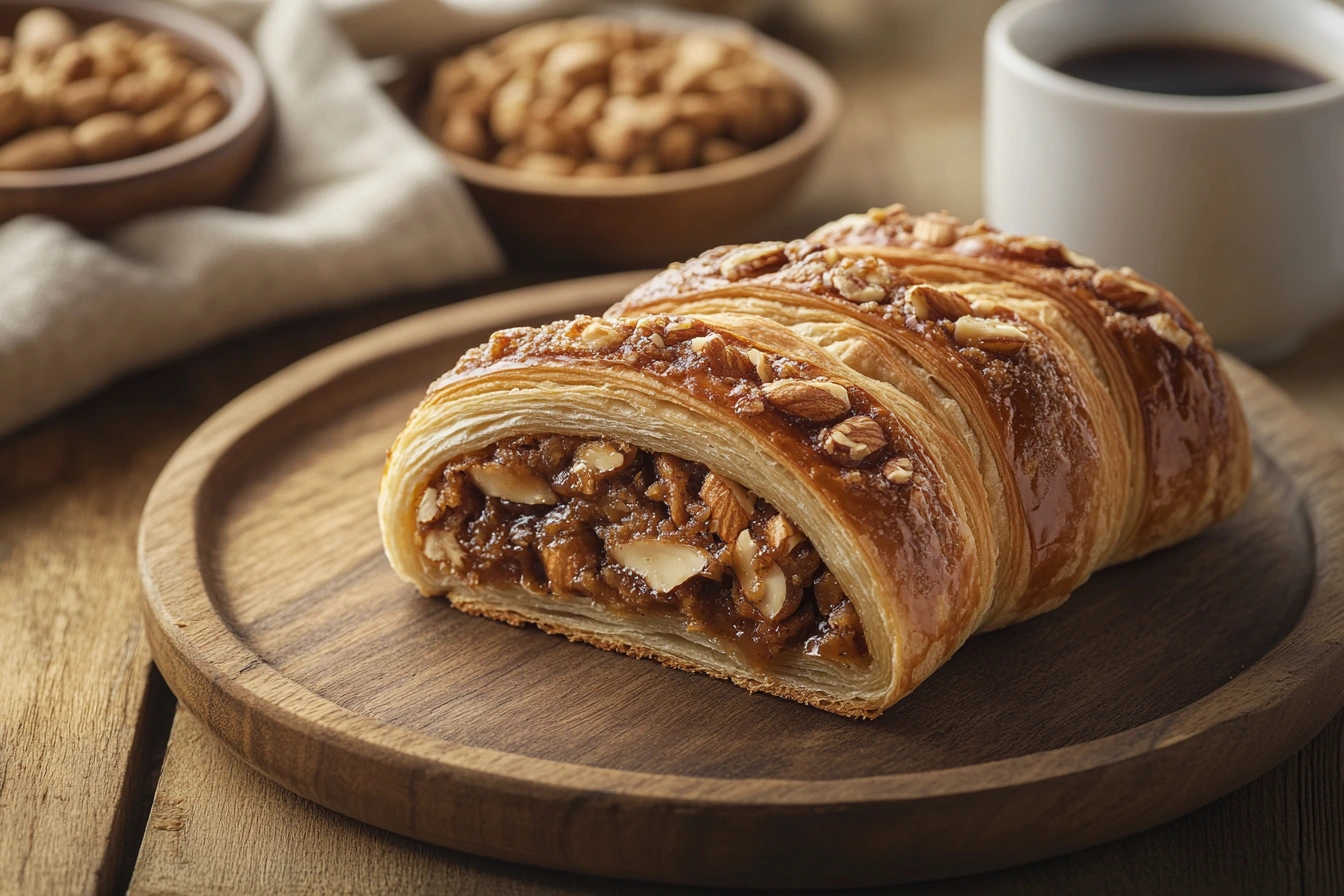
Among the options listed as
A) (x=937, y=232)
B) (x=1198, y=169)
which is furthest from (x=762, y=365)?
(x=1198, y=169)

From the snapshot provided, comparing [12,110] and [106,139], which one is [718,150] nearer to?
[106,139]

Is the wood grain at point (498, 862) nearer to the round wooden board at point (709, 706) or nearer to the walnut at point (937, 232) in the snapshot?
the round wooden board at point (709, 706)

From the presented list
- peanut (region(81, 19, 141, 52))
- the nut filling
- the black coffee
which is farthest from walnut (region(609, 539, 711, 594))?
peanut (region(81, 19, 141, 52))

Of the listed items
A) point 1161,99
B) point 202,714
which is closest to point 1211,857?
point 202,714

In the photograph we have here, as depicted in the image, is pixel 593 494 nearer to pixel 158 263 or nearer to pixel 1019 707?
pixel 1019 707

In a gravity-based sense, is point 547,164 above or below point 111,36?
below

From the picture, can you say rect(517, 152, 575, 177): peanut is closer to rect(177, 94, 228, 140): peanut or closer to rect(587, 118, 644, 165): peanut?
rect(587, 118, 644, 165): peanut
